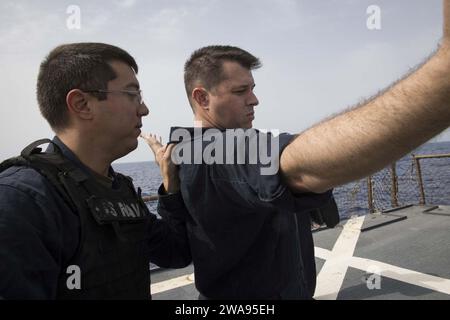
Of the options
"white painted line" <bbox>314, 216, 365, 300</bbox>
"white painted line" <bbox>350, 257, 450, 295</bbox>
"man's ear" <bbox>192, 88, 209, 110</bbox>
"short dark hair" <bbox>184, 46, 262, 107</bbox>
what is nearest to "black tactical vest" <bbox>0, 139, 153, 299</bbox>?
"man's ear" <bbox>192, 88, 209, 110</bbox>

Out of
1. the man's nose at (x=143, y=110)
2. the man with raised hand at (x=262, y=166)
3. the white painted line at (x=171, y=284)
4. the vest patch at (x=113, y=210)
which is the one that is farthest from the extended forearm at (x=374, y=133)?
the white painted line at (x=171, y=284)

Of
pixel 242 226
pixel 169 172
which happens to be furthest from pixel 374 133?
pixel 169 172

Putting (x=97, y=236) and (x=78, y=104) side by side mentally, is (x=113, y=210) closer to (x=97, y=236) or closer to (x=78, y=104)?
(x=97, y=236)

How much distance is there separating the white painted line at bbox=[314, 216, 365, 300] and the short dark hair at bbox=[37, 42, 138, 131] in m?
3.42

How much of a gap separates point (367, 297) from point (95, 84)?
3.70m

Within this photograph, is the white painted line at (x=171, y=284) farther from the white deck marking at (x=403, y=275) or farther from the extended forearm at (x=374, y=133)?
the extended forearm at (x=374, y=133)

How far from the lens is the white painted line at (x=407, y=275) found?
3.87 m

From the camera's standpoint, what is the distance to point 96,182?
1.90m

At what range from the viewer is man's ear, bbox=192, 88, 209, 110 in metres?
2.19

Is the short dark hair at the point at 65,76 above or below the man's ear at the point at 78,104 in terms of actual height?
above

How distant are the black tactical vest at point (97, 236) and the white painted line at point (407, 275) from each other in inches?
143

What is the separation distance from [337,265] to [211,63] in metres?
3.79
